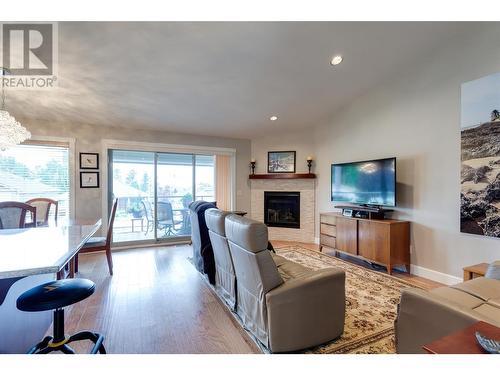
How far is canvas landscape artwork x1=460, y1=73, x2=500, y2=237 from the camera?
8.96 ft

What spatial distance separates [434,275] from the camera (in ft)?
11.0

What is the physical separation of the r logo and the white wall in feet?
14.9

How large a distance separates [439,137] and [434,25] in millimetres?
1377

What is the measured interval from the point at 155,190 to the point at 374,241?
4312 mm

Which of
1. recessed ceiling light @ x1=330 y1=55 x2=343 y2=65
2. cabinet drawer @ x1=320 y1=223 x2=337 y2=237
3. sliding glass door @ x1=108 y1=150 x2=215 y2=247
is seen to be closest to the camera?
recessed ceiling light @ x1=330 y1=55 x2=343 y2=65

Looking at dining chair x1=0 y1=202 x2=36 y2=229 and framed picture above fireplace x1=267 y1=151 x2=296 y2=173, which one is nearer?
dining chair x1=0 y1=202 x2=36 y2=229

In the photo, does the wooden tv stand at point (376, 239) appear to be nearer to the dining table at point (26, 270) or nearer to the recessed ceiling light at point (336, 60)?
the recessed ceiling light at point (336, 60)

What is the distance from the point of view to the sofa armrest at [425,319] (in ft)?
4.28

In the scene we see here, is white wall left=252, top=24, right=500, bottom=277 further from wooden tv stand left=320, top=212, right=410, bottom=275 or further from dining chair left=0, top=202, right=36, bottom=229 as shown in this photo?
dining chair left=0, top=202, right=36, bottom=229

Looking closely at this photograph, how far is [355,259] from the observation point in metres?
4.35

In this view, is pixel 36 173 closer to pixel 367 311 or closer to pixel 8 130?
pixel 8 130

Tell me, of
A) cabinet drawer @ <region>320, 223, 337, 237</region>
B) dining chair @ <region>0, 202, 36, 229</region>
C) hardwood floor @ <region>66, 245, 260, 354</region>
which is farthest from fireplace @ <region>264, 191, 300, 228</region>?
dining chair @ <region>0, 202, 36, 229</region>
